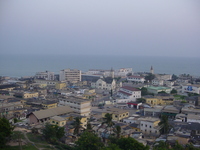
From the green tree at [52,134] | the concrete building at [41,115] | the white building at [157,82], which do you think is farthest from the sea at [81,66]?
the green tree at [52,134]

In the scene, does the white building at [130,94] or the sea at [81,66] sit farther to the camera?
the sea at [81,66]

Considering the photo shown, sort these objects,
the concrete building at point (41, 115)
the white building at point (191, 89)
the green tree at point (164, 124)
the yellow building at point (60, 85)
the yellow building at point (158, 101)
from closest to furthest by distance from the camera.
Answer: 1. the green tree at point (164, 124)
2. the concrete building at point (41, 115)
3. the yellow building at point (158, 101)
4. the white building at point (191, 89)
5. the yellow building at point (60, 85)

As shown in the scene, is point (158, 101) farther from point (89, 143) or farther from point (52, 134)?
point (89, 143)

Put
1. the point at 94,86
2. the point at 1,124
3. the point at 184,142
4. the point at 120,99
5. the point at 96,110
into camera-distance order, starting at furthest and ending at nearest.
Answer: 1. the point at 94,86
2. the point at 120,99
3. the point at 96,110
4. the point at 184,142
5. the point at 1,124

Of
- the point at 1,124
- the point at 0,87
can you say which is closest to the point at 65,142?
the point at 1,124

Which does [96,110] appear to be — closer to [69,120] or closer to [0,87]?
[69,120]

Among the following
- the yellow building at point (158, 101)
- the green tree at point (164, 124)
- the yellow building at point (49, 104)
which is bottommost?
the yellow building at point (158, 101)

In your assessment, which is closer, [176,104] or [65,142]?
[65,142]

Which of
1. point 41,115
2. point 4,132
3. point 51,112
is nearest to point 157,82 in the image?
point 51,112

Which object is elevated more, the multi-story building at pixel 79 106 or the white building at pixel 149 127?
the multi-story building at pixel 79 106

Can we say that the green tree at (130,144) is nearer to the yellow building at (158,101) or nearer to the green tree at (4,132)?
the green tree at (4,132)

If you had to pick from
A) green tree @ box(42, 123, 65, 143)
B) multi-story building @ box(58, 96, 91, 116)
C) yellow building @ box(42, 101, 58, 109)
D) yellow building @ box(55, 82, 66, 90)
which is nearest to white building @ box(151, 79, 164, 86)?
yellow building @ box(55, 82, 66, 90)
